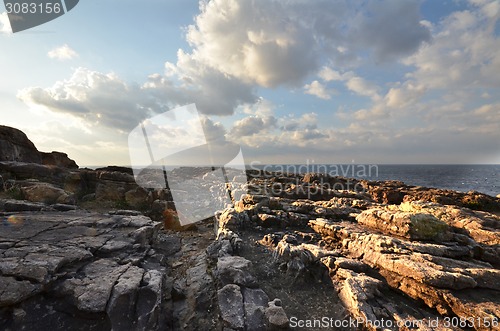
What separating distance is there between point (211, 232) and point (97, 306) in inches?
620

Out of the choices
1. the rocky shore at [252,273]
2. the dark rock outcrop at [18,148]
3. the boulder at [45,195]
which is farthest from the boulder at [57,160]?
the rocky shore at [252,273]

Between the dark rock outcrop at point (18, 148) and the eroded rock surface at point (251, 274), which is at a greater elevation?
the dark rock outcrop at point (18, 148)

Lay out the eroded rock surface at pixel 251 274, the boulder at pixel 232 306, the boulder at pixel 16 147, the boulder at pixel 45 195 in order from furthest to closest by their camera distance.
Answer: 1. the boulder at pixel 16 147
2. the boulder at pixel 45 195
3. the boulder at pixel 232 306
4. the eroded rock surface at pixel 251 274

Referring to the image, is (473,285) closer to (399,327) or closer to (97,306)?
(399,327)

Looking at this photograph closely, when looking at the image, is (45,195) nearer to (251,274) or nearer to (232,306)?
(251,274)

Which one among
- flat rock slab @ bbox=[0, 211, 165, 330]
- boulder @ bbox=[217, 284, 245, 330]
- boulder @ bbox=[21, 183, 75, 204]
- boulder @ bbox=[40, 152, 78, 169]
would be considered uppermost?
boulder @ bbox=[40, 152, 78, 169]

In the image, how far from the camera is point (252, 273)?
42.7 feet

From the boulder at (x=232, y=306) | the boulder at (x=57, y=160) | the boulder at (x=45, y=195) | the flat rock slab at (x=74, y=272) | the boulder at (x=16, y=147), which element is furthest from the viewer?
the boulder at (x=57, y=160)

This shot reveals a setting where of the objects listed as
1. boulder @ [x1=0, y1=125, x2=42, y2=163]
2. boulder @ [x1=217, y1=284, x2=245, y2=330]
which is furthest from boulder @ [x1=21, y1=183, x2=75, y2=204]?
boulder @ [x1=217, y1=284, x2=245, y2=330]

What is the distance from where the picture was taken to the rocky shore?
9.09m

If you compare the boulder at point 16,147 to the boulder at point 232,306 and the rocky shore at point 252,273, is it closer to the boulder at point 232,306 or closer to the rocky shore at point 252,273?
the rocky shore at point 252,273

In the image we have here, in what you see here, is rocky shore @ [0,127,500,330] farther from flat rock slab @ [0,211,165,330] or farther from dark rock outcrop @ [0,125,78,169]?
dark rock outcrop @ [0,125,78,169]

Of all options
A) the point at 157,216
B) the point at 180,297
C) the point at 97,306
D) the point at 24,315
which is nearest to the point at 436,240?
the point at 180,297

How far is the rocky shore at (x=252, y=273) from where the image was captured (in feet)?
29.8
